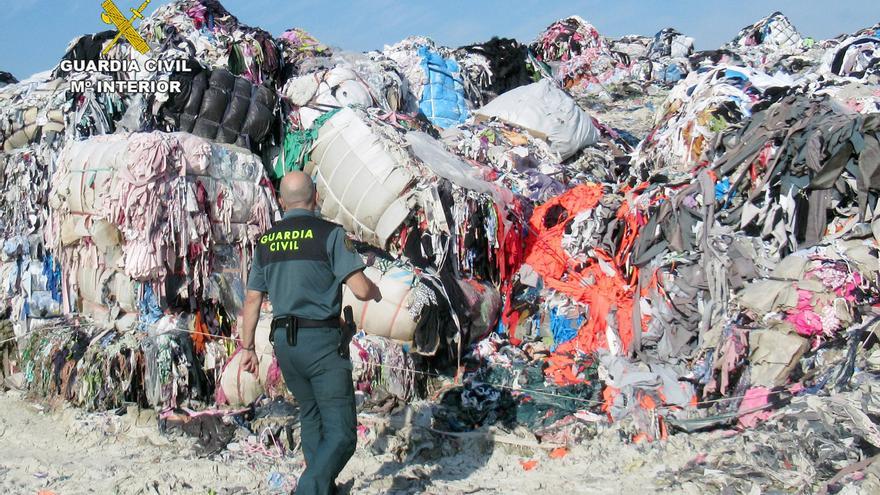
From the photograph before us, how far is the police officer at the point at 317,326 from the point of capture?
3.23m

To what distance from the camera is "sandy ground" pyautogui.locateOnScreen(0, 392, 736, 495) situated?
3.83 m

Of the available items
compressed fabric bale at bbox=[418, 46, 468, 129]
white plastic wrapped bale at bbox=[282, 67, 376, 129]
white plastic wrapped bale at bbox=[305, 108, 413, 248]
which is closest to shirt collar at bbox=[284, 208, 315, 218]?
white plastic wrapped bale at bbox=[305, 108, 413, 248]

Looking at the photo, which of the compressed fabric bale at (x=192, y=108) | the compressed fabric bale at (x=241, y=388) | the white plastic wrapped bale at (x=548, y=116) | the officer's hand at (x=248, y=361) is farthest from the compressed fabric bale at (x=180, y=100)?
the white plastic wrapped bale at (x=548, y=116)

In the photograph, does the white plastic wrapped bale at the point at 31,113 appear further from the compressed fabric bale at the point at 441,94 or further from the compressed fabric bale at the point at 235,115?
the compressed fabric bale at the point at 441,94

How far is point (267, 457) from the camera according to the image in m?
4.23

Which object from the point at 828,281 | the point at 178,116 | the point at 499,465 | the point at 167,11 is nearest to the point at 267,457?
the point at 499,465

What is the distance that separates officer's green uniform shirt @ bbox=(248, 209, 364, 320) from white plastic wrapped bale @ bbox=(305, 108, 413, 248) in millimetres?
1939

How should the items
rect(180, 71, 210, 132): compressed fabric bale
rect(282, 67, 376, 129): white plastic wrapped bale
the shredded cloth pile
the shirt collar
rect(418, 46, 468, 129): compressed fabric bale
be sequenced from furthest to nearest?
rect(418, 46, 468, 129): compressed fabric bale → rect(282, 67, 376, 129): white plastic wrapped bale → rect(180, 71, 210, 132): compressed fabric bale → the shredded cloth pile → the shirt collar

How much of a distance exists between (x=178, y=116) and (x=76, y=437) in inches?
85.6

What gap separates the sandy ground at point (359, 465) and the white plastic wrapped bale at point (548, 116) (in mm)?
3518

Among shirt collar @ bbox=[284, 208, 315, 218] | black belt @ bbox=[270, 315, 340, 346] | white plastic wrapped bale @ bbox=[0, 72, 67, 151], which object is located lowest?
black belt @ bbox=[270, 315, 340, 346]

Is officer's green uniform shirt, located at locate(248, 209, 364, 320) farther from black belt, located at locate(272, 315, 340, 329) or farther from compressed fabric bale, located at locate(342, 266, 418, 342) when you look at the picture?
compressed fabric bale, located at locate(342, 266, 418, 342)

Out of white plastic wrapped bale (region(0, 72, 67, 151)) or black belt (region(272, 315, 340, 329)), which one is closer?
black belt (region(272, 315, 340, 329))

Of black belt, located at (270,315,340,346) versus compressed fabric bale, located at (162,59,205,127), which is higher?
compressed fabric bale, located at (162,59,205,127)
